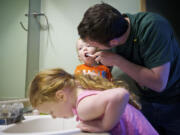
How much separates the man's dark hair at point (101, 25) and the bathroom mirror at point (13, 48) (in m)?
0.62

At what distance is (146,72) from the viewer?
780 millimetres

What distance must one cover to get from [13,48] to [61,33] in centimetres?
38

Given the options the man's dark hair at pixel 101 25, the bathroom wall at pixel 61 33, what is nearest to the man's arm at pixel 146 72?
the man's dark hair at pixel 101 25

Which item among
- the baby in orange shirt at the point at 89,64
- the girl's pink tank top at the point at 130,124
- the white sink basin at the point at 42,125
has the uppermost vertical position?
the baby in orange shirt at the point at 89,64

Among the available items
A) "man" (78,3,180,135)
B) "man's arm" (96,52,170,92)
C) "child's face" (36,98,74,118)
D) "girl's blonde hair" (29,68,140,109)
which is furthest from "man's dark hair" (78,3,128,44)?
"child's face" (36,98,74,118)

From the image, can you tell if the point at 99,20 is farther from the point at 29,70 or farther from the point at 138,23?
the point at 29,70

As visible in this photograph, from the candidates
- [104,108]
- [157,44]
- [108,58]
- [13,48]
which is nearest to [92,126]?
[104,108]

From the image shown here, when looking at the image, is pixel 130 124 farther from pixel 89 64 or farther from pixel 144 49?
pixel 89 64

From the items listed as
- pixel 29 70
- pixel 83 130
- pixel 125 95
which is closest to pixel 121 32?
pixel 125 95

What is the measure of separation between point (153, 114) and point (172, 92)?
0.18 meters

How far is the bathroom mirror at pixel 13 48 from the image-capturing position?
3.43ft

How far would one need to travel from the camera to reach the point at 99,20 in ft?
2.37

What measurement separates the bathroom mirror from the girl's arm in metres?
0.71

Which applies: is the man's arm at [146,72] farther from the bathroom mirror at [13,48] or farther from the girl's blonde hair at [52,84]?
the bathroom mirror at [13,48]
